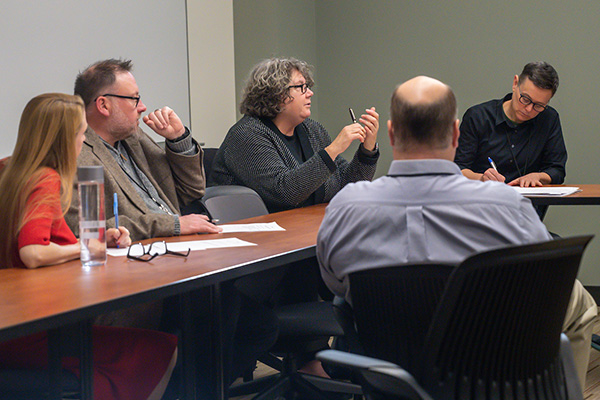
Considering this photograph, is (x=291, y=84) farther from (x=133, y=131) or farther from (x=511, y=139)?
(x=511, y=139)

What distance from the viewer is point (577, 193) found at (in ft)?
10.2

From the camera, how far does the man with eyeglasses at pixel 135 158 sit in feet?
7.21

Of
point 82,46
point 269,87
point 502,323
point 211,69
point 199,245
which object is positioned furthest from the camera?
point 211,69

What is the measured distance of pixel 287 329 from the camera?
2.28 meters

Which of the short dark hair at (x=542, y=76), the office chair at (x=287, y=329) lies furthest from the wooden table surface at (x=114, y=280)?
the short dark hair at (x=542, y=76)

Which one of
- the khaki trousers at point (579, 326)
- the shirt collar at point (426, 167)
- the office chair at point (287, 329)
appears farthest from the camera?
the office chair at point (287, 329)

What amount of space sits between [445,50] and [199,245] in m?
3.40

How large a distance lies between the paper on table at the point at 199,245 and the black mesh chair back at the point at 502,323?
2.74 feet

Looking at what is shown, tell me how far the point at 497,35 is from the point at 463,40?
0.24 m

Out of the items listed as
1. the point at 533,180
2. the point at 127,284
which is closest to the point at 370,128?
the point at 533,180

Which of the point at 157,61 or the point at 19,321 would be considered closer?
the point at 19,321

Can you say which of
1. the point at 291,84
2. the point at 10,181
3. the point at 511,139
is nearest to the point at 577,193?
the point at 511,139

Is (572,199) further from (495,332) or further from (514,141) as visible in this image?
(495,332)

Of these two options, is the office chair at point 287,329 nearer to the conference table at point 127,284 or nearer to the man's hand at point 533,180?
the conference table at point 127,284
